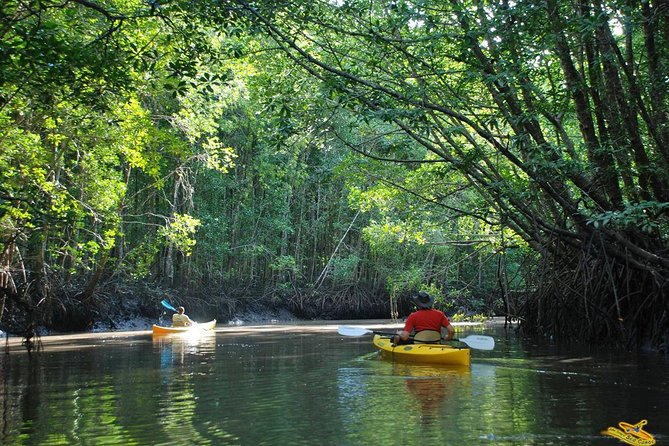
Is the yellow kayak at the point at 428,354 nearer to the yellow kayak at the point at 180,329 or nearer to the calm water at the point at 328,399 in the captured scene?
the calm water at the point at 328,399

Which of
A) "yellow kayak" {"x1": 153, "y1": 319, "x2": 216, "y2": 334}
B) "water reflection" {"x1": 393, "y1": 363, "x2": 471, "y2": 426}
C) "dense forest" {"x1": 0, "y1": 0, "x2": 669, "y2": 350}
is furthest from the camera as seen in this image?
"yellow kayak" {"x1": 153, "y1": 319, "x2": 216, "y2": 334}

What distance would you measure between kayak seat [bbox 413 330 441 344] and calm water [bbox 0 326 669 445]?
616 mm

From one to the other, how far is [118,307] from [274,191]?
7552mm

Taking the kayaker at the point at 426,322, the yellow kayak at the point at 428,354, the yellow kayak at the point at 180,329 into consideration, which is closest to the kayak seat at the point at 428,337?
the kayaker at the point at 426,322

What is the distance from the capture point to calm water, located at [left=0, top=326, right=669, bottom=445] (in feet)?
16.4

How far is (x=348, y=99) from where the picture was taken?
8.20 meters

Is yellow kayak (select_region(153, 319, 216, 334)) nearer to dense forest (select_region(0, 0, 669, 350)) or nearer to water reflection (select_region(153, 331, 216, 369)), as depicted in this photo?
water reflection (select_region(153, 331, 216, 369))

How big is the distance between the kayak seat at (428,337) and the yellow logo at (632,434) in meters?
4.67

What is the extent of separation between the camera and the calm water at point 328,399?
4.99 meters

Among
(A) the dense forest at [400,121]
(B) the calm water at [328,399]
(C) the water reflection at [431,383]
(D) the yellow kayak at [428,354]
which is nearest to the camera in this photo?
(B) the calm water at [328,399]

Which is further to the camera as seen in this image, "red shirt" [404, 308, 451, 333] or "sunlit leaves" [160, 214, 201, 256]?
"sunlit leaves" [160, 214, 201, 256]

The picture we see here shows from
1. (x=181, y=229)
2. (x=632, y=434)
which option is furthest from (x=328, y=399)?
(x=181, y=229)

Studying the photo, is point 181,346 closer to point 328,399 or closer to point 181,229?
point 181,229

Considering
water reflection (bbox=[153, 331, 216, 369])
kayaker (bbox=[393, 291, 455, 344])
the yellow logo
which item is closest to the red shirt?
kayaker (bbox=[393, 291, 455, 344])
